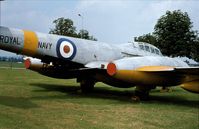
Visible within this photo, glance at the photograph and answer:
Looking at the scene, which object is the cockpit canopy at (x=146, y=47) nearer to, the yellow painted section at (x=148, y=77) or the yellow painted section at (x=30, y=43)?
the yellow painted section at (x=148, y=77)

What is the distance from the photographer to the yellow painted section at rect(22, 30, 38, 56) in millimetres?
13789

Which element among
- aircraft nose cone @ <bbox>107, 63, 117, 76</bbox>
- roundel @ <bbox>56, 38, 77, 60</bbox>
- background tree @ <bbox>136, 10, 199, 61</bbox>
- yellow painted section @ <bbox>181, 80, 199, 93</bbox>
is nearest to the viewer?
aircraft nose cone @ <bbox>107, 63, 117, 76</bbox>

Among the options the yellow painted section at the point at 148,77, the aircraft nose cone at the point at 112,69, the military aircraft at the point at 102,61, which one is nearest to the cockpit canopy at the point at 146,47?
the military aircraft at the point at 102,61

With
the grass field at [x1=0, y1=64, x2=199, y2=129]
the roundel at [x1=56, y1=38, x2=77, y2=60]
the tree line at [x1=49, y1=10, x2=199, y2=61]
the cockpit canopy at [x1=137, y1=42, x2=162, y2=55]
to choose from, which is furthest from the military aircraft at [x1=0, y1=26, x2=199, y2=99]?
the tree line at [x1=49, y1=10, x2=199, y2=61]

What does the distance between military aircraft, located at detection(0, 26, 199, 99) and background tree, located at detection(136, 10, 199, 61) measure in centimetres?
2806

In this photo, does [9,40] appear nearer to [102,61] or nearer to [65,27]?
[102,61]

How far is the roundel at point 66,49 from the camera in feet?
48.4

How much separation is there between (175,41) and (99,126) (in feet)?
121

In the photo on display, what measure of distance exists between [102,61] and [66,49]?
6.06ft

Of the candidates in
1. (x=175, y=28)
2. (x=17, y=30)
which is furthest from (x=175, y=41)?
(x=17, y=30)

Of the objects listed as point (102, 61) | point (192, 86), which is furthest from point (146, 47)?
point (192, 86)

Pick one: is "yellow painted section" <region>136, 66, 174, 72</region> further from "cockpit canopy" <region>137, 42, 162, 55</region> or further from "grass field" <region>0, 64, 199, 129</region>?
"cockpit canopy" <region>137, 42, 162, 55</region>

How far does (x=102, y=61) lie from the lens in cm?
1591

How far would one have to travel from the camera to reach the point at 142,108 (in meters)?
12.4
